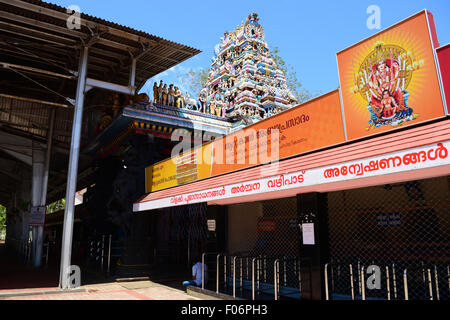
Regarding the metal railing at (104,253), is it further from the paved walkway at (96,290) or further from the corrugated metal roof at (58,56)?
the corrugated metal roof at (58,56)

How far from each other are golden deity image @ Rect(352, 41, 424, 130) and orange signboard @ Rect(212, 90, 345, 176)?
639 millimetres

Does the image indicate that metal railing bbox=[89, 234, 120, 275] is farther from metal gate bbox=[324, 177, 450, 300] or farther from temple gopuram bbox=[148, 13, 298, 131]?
metal gate bbox=[324, 177, 450, 300]

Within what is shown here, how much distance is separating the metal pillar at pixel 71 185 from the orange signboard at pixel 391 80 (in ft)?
29.6

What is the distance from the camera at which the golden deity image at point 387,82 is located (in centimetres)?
560

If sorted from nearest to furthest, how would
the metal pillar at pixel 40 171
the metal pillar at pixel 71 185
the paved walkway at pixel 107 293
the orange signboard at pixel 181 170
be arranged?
the paved walkway at pixel 107 293
the orange signboard at pixel 181 170
the metal pillar at pixel 71 185
the metal pillar at pixel 40 171

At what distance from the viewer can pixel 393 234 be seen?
8.83 metres

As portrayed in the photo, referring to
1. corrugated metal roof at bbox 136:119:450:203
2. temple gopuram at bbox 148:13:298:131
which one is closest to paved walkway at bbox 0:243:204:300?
corrugated metal roof at bbox 136:119:450:203

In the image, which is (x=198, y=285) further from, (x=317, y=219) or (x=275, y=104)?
(x=275, y=104)

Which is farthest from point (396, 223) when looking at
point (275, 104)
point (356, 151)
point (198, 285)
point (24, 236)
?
point (24, 236)

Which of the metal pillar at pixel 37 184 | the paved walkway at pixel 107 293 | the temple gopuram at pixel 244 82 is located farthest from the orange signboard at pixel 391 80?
the metal pillar at pixel 37 184

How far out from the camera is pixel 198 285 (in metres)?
9.17

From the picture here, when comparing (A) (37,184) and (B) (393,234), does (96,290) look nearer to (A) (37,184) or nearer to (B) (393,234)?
(B) (393,234)
